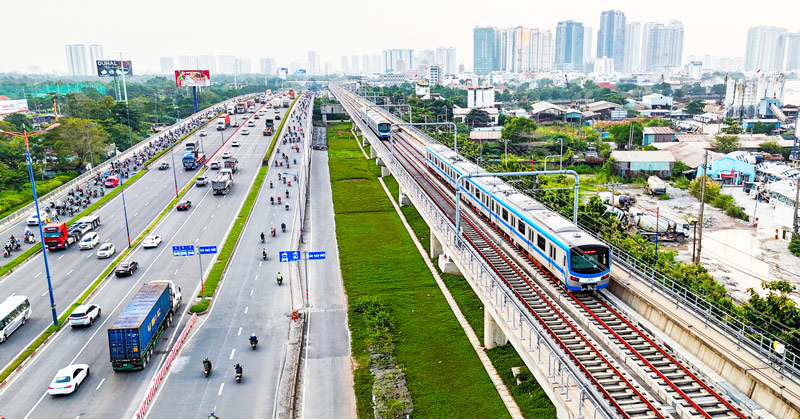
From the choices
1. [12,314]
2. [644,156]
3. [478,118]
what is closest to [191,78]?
[478,118]

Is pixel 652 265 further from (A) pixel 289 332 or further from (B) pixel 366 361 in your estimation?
(A) pixel 289 332

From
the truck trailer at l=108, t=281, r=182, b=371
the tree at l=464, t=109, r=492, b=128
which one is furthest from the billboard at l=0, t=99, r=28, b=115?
the truck trailer at l=108, t=281, r=182, b=371

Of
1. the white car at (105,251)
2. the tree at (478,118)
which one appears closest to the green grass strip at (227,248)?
the white car at (105,251)

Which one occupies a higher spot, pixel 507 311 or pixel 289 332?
pixel 507 311

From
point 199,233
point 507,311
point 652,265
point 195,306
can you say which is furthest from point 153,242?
point 652,265

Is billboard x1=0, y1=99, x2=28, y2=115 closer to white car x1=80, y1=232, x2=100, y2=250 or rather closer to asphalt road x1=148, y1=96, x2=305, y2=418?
white car x1=80, y1=232, x2=100, y2=250

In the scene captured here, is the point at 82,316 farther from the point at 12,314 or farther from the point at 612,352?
the point at 612,352
